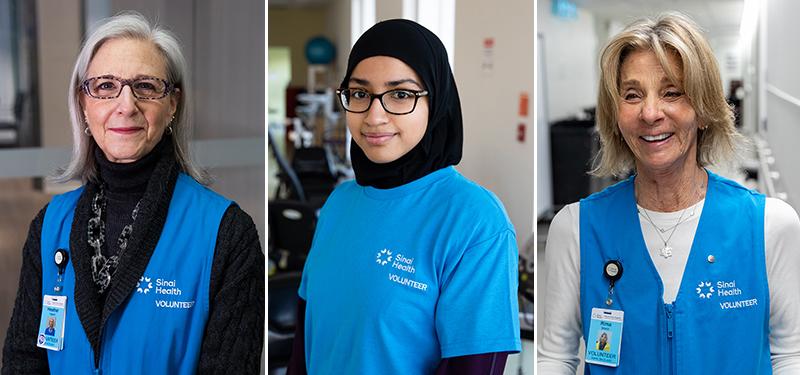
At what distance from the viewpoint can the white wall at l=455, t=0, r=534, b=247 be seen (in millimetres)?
2193

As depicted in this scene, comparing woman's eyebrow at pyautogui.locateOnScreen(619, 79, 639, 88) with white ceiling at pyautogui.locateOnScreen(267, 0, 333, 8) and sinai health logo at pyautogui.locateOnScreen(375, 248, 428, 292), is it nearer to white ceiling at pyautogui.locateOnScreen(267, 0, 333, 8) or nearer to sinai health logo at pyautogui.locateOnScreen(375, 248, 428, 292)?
sinai health logo at pyautogui.locateOnScreen(375, 248, 428, 292)

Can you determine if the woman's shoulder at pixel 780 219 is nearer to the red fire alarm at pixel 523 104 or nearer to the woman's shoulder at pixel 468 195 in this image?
the woman's shoulder at pixel 468 195

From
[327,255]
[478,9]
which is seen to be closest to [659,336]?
[327,255]

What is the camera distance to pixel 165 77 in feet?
5.99

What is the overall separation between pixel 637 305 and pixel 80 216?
1303mm

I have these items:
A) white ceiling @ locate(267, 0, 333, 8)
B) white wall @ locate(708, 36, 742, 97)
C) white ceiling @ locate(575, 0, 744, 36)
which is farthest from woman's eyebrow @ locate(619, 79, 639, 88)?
white wall @ locate(708, 36, 742, 97)

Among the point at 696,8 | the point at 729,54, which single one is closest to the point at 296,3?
the point at 696,8

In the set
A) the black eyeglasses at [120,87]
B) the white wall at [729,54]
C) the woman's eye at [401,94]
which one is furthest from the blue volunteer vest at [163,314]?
the white wall at [729,54]

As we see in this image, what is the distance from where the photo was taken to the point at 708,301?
1662mm

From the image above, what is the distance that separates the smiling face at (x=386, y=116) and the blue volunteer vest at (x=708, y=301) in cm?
56

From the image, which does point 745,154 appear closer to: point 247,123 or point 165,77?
point 165,77

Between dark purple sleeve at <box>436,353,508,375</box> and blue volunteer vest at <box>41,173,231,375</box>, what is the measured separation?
60 cm

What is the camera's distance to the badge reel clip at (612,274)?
1.74 m

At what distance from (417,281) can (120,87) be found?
811 millimetres
